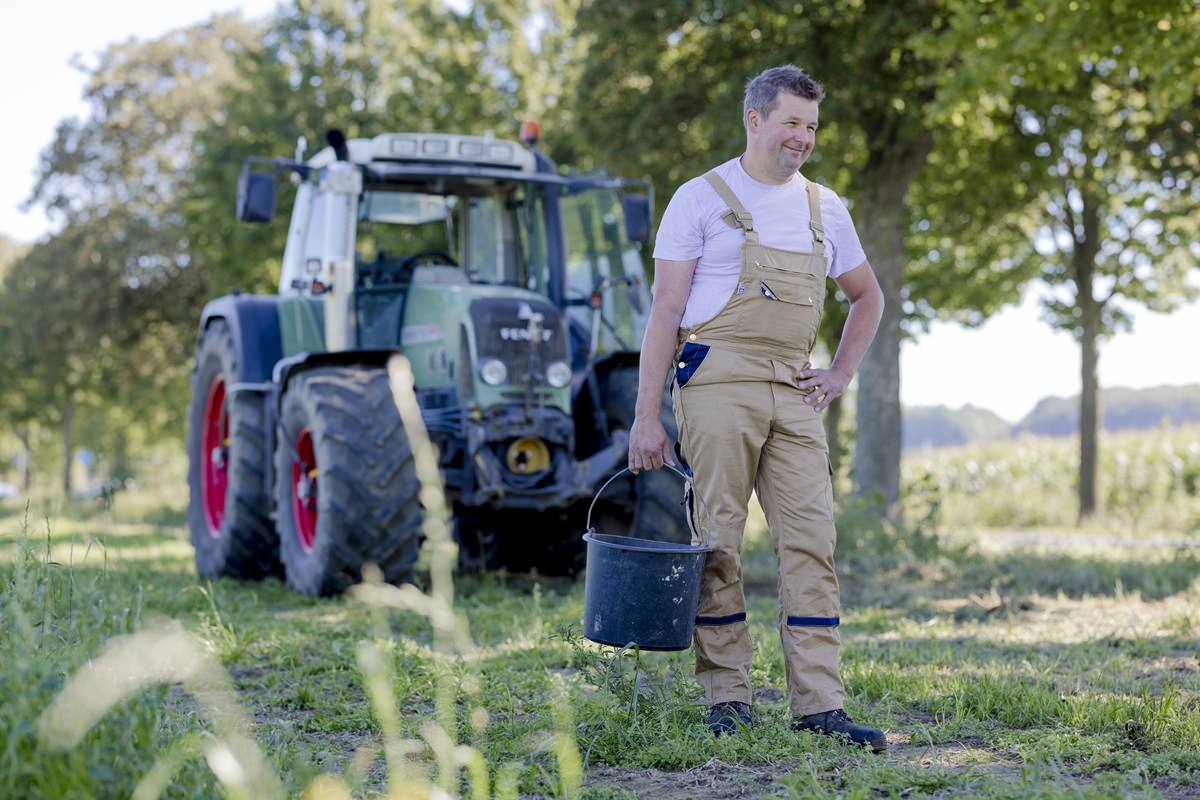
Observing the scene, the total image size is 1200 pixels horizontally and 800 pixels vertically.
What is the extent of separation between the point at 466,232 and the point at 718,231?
4573 mm

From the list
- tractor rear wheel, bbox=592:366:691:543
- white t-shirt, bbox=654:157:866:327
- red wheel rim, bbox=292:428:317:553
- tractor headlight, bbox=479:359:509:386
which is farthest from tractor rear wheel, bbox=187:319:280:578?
white t-shirt, bbox=654:157:866:327

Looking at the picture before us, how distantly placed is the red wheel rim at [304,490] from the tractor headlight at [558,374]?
4.52 feet

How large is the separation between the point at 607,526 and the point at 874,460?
5251mm

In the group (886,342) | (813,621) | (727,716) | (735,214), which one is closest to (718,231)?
(735,214)

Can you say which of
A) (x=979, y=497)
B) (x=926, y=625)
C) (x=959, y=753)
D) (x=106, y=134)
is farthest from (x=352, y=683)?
(x=106, y=134)

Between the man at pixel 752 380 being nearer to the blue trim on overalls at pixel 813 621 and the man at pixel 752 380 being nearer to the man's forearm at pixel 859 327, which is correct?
the blue trim on overalls at pixel 813 621

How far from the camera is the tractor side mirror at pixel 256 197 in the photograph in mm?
7766

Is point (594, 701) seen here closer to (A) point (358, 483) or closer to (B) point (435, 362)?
A: (A) point (358, 483)

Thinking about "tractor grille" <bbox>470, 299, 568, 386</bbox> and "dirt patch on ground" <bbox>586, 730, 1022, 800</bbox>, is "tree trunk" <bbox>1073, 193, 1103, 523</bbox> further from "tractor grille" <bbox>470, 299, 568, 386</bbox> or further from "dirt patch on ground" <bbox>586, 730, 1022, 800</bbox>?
"dirt patch on ground" <bbox>586, 730, 1022, 800</bbox>

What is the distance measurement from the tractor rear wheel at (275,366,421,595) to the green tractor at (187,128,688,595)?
1 centimetres

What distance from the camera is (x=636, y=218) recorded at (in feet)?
26.7

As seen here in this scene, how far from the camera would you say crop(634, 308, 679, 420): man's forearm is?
4191 mm

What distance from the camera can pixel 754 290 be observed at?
162 inches

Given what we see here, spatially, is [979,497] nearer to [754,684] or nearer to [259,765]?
[754,684]
